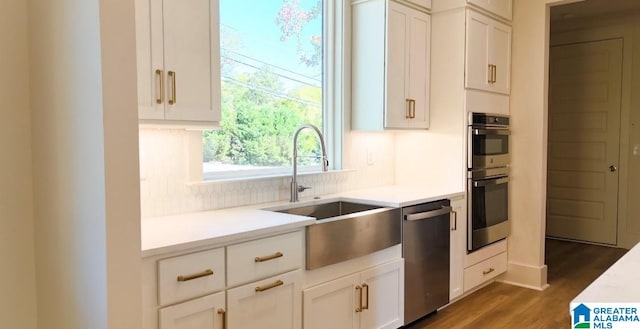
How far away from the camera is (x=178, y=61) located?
2078 mm

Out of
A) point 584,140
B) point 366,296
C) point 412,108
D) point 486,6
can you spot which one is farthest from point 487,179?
point 584,140

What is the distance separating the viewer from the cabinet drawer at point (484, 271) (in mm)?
3494

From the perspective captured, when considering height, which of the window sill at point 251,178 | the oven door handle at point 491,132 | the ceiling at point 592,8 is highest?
the ceiling at point 592,8

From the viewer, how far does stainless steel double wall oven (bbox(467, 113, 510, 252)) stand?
11.4 ft

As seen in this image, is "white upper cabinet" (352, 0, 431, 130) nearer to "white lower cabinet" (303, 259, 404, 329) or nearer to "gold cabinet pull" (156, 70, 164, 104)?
"white lower cabinet" (303, 259, 404, 329)

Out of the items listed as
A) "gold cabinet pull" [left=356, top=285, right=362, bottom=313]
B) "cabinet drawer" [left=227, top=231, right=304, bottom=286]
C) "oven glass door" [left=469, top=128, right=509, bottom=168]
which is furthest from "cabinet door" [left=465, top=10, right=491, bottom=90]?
"cabinet drawer" [left=227, top=231, right=304, bottom=286]

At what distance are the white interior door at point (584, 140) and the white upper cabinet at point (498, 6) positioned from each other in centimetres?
203

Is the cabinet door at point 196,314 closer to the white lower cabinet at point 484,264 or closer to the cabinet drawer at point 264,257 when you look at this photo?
the cabinet drawer at point 264,257

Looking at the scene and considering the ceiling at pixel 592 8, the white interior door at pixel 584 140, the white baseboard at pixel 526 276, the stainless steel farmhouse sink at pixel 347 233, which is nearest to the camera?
the stainless steel farmhouse sink at pixel 347 233

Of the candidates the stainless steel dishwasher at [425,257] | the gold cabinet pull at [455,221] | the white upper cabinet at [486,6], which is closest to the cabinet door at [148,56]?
the stainless steel dishwasher at [425,257]

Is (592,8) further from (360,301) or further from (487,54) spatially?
(360,301)

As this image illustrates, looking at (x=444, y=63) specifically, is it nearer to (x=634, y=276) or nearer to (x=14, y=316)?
(x=634, y=276)

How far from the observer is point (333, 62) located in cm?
336

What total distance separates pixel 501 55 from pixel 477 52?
1.26 feet
